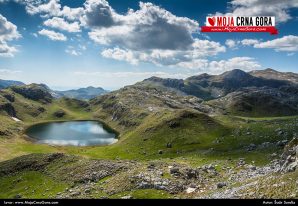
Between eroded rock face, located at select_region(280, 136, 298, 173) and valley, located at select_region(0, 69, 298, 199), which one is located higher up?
eroded rock face, located at select_region(280, 136, 298, 173)

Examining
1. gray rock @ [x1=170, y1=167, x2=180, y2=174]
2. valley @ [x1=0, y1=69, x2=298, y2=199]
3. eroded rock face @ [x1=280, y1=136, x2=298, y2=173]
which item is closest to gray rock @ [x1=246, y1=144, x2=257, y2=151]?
valley @ [x1=0, y1=69, x2=298, y2=199]

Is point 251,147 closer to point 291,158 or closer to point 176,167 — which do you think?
point 176,167

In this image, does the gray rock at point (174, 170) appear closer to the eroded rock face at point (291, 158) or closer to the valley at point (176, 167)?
the valley at point (176, 167)

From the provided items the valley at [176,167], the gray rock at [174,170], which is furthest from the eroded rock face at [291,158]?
the gray rock at [174,170]

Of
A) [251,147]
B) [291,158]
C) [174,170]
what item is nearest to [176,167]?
[174,170]

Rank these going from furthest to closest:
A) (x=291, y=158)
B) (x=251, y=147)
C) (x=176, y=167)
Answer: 1. (x=251, y=147)
2. (x=176, y=167)
3. (x=291, y=158)

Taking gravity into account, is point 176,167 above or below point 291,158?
below

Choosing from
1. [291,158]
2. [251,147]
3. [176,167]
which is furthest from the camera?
[251,147]

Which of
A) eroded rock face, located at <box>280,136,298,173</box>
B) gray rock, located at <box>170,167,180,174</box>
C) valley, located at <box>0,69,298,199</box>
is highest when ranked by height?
eroded rock face, located at <box>280,136,298,173</box>

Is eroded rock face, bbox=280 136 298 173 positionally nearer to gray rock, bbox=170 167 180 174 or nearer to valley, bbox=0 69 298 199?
valley, bbox=0 69 298 199

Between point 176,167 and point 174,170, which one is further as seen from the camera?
point 176,167

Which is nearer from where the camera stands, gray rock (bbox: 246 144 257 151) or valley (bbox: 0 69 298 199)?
valley (bbox: 0 69 298 199)

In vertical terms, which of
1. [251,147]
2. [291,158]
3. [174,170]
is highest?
[291,158]

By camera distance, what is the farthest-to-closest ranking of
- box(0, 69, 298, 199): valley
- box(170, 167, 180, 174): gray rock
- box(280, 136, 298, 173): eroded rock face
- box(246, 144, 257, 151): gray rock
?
box(246, 144, 257, 151): gray rock → box(170, 167, 180, 174): gray rock → box(0, 69, 298, 199): valley → box(280, 136, 298, 173): eroded rock face
